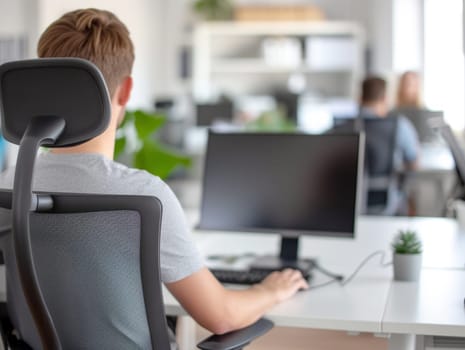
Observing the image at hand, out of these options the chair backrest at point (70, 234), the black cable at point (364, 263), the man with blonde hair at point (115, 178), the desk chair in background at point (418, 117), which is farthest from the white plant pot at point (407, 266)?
the desk chair in background at point (418, 117)

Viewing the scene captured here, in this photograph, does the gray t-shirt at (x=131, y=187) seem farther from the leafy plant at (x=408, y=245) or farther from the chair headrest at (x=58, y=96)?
the leafy plant at (x=408, y=245)

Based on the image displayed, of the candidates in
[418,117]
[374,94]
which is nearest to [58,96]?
[374,94]

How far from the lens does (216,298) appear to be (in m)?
1.79

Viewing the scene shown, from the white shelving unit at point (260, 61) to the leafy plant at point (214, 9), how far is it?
0.55 feet

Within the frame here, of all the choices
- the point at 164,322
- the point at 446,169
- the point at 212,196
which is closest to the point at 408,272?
the point at 212,196

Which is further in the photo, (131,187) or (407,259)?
(407,259)

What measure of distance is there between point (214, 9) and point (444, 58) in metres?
2.51

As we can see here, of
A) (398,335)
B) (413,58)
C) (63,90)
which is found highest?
(413,58)

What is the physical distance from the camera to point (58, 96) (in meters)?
1.40

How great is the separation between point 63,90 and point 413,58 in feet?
24.2

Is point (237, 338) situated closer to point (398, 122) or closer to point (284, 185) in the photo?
point (284, 185)

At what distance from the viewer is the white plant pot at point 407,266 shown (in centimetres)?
229

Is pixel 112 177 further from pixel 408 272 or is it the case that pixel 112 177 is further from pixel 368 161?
pixel 368 161

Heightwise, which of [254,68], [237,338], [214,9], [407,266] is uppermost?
[214,9]
